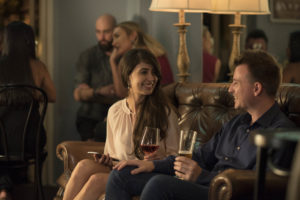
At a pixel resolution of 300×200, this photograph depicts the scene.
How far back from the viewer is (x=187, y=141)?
96.7 inches

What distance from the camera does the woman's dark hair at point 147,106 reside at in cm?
311

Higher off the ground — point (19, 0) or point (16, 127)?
point (19, 0)

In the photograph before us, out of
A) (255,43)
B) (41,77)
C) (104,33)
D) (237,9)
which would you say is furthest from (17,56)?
(255,43)

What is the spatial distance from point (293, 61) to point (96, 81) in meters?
1.70

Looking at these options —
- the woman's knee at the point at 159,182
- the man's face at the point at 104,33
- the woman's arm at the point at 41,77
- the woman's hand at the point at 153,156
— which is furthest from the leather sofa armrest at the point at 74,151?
the man's face at the point at 104,33

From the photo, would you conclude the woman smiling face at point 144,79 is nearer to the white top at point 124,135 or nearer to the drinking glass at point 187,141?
the white top at point 124,135

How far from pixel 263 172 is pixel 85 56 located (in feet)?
10.3

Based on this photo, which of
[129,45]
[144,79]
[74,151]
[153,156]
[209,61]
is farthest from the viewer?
[129,45]

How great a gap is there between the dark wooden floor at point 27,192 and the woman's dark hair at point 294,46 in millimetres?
2177

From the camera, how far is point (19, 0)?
207 inches

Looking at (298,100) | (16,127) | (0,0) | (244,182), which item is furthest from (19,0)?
(244,182)

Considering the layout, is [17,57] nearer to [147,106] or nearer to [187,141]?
[147,106]

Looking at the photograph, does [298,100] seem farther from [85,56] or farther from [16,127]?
[85,56]

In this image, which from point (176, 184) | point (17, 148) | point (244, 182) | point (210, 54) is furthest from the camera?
point (210, 54)
